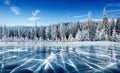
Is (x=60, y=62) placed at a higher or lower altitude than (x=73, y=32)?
lower

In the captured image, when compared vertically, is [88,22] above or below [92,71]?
above

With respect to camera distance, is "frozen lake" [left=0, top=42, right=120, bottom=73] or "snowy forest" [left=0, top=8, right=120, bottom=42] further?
"snowy forest" [left=0, top=8, right=120, bottom=42]

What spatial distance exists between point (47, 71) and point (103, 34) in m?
63.3

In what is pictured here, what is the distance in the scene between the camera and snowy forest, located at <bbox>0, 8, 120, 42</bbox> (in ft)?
243

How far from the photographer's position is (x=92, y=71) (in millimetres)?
11203

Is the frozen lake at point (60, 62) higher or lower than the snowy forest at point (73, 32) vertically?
lower

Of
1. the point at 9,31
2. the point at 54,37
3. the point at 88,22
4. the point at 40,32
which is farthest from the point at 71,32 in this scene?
the point at 9,31

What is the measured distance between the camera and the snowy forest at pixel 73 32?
7392 centimetres

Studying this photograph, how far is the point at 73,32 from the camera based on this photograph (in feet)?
349

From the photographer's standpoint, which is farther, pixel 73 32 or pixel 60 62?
pixel 73 32

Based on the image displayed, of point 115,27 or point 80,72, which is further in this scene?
point 115,27

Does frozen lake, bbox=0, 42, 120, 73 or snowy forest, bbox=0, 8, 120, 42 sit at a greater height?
snowy forest, bbox=0, 8, 120, 42

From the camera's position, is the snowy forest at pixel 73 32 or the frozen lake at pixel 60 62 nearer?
the frozen lake at pixel 60 62

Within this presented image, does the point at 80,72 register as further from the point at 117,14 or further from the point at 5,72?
the point at 117,14
